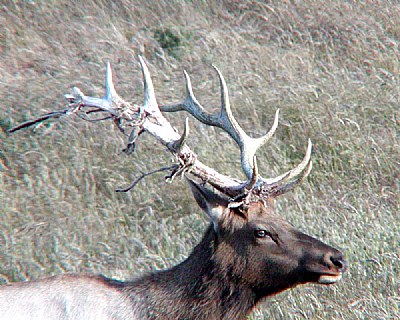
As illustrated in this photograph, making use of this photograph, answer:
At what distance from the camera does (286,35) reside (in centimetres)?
918

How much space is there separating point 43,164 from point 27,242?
113 centimetres

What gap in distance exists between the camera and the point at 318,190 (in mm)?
6379

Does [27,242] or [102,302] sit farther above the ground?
[102,302]

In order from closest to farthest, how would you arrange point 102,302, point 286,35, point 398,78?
point 102,302 → point 398,78 → point 286,35

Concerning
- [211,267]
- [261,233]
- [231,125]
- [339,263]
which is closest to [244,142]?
[231,125]

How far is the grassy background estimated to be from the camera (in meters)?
5.41

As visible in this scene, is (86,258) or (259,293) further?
(86,258)

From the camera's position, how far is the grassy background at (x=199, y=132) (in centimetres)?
541

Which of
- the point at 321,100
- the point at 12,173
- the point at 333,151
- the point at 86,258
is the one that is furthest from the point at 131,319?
the point at 321,100

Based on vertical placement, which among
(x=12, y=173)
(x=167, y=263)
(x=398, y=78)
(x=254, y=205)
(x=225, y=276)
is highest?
(x=398, y=78)

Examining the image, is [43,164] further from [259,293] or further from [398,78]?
[398,78]

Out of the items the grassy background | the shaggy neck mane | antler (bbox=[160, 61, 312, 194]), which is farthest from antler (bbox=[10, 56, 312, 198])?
the grassy background

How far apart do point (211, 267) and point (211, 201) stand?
369mm

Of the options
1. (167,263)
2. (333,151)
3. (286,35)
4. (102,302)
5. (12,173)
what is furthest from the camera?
(286,35)
